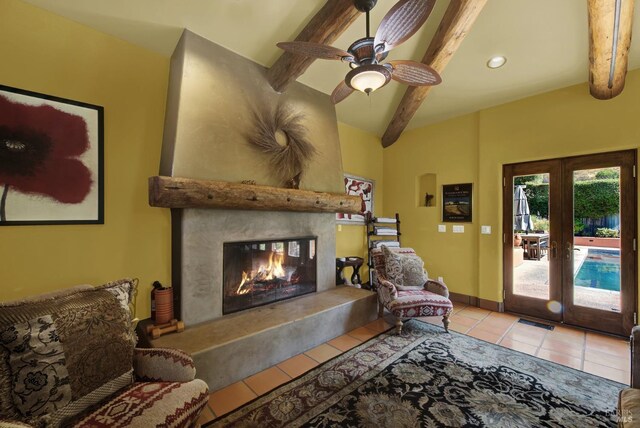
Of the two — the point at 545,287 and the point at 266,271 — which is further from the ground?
the point at 266,271

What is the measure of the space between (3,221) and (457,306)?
5.19 metres

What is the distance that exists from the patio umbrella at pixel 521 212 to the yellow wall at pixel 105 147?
15.0 feet

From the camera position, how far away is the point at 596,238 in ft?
10.5

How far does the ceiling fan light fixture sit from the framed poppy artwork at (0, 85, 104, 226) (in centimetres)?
225

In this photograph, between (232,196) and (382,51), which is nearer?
(382,51)

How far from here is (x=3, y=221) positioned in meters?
1.95

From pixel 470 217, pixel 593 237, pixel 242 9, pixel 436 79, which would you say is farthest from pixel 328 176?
pixel 593 237

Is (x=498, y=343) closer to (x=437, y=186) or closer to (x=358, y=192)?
(x=437, y=186)

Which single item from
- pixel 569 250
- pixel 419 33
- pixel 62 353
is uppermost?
pixel 419 33

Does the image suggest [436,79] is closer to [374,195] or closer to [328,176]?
[328,176]

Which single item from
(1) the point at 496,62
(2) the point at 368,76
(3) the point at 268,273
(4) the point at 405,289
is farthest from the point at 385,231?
(2) the point at 368,76

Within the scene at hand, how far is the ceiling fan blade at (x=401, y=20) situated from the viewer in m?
1.55

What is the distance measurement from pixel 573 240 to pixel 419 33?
321 centimetres

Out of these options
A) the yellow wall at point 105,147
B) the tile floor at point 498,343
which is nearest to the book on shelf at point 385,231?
the tile floor at point 498,343
